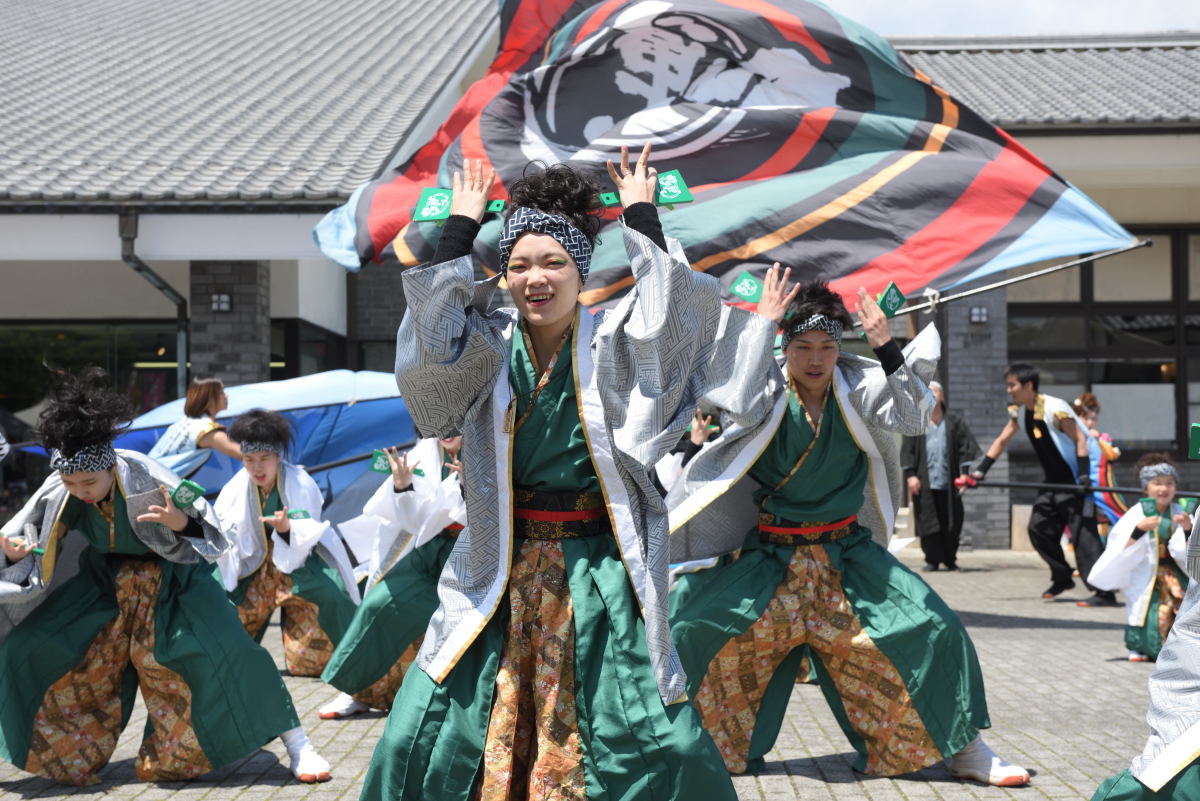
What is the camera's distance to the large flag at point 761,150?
7.46 metres

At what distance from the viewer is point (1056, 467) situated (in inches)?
430

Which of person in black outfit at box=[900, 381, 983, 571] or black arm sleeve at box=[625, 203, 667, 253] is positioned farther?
person in black outfit at box=[900, 381, 983, 571]

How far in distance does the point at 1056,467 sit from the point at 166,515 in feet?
24.8

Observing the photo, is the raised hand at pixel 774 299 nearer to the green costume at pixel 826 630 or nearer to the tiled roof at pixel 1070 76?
the green costume at pixel 826 630

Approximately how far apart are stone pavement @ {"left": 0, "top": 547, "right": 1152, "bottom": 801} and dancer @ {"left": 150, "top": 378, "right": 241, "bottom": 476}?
1.30 m

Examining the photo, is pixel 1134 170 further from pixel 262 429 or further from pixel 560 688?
pixel 560 688

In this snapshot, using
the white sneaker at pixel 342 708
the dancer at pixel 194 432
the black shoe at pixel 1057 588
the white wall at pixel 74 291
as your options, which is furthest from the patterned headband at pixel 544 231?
the white wall at pixel 74 291

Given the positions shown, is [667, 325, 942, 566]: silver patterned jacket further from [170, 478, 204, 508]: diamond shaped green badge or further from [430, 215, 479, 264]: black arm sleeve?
[430, 215, 479, 264]: black arm sleeve

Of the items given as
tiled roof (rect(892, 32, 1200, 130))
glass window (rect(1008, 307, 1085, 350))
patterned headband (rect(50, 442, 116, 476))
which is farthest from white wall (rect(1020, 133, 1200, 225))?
patterned headband (rect(50, 442, 116, 476))

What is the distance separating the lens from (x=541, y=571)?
3.33m

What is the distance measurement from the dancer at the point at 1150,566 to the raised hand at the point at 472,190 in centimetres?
566

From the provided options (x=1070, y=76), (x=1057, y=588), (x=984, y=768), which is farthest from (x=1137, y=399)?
(x=984, y=768)

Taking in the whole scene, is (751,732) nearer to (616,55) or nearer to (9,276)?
(616,55)

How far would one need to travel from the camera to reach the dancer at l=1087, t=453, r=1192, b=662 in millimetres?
8008
